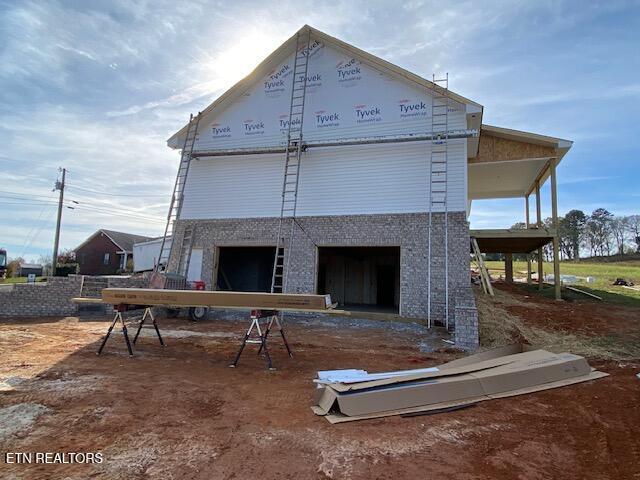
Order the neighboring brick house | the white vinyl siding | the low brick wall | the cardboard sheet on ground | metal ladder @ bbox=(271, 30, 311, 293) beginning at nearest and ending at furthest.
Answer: the cardboard sheet on ground → the low brick wall → the white vinyl siding → metal ladder @ bbox=(271, 30, 311, 293) → the neighboring brick house

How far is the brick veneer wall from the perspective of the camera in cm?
1159

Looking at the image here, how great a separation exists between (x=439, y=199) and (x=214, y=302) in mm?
8212

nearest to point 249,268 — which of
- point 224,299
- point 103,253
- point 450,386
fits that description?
point 224,299

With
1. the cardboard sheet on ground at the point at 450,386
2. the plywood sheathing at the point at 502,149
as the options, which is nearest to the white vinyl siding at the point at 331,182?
the plywood sheathing at the point at 502,149

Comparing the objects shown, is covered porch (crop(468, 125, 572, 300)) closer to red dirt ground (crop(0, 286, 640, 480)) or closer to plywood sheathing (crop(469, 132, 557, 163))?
plywood sheathing (crop(469, 132, 557, 163))

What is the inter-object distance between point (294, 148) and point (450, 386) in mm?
10303

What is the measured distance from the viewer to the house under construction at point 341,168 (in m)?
12.0

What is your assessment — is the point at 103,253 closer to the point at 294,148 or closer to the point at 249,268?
the point at 249,268

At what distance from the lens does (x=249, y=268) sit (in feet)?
61.8

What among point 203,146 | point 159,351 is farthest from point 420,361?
point 203,146

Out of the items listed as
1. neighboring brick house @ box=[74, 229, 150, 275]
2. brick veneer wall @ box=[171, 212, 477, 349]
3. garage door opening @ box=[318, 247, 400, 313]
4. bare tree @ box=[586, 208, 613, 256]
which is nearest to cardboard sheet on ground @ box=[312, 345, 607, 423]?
brick veneer wall @ box=[171, 212, 477, 349]

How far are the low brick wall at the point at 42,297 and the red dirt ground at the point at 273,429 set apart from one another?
248 inches

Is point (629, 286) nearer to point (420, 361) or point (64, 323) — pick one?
point (420, 361)

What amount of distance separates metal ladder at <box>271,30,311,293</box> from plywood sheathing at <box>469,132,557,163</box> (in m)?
6.74
